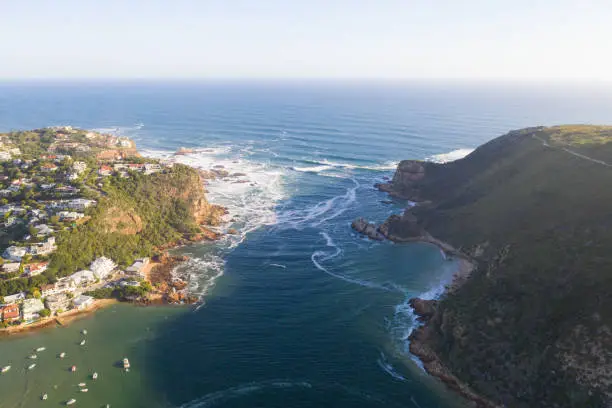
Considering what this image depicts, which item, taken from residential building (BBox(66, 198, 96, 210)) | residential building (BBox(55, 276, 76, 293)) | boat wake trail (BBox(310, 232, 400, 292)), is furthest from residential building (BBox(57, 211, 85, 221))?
boat wake trail (BBox(310, 232, 400, 292))

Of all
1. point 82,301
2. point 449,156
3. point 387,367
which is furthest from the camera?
point 449,156

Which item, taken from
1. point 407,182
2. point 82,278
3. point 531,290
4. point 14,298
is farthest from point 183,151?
point 531,290

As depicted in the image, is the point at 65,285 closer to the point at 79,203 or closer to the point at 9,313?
the point at 9,313

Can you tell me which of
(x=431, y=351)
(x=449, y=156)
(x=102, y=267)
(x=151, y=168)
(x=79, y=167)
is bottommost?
(x=431, y=351)

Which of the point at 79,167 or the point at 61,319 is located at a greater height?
the point at 79,167

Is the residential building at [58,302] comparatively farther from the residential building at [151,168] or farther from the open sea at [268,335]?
the residential building at [151,168]

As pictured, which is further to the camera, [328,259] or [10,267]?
[328,259]

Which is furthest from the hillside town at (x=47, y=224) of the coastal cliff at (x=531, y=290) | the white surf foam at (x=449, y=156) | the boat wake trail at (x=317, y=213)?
the white surf foam at (x=449, y=156)
